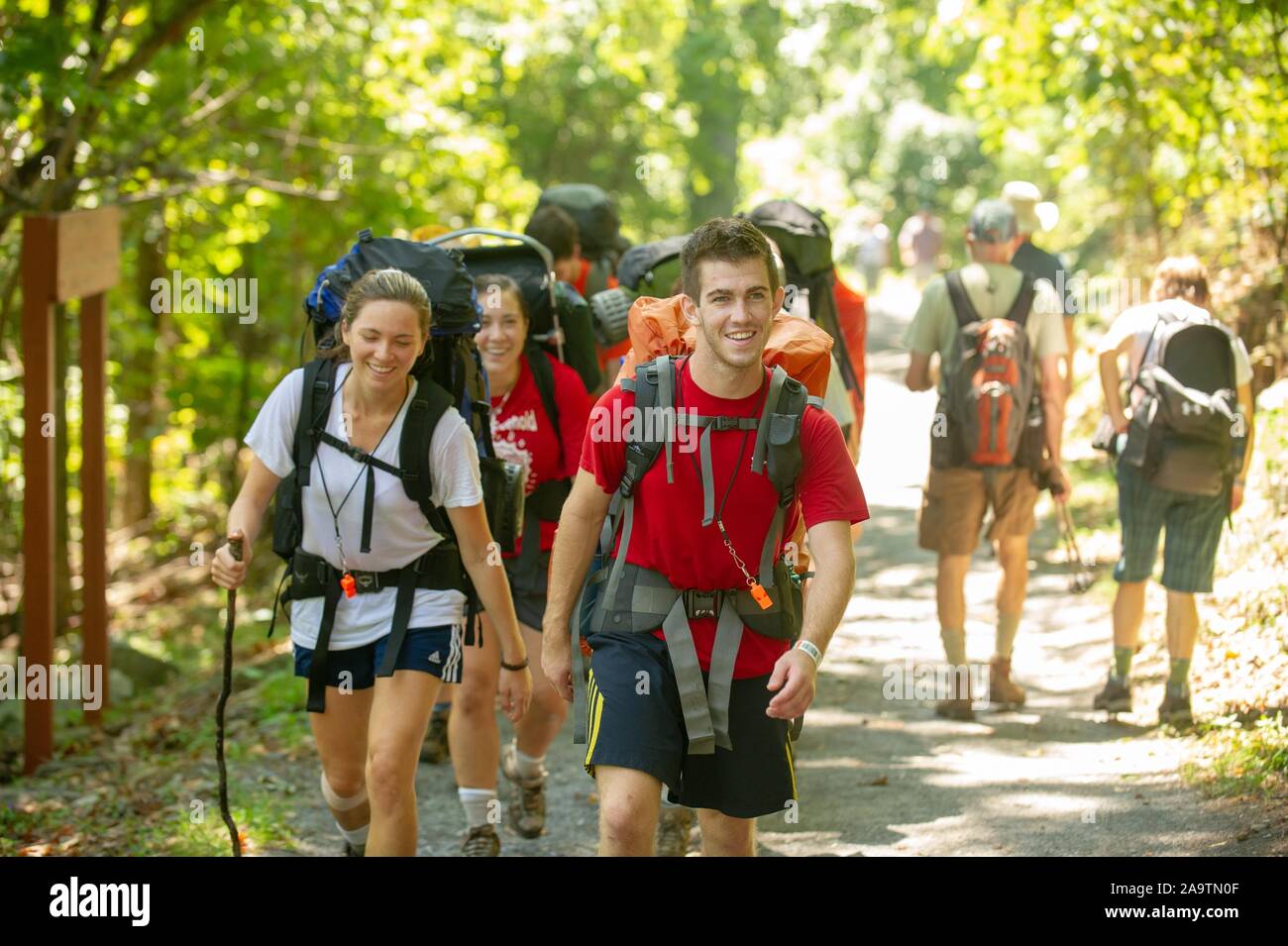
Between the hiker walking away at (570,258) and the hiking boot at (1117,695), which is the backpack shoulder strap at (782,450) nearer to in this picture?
the hiker walking away at (570,258)

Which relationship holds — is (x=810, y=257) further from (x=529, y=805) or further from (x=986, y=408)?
(x=529, y=805)

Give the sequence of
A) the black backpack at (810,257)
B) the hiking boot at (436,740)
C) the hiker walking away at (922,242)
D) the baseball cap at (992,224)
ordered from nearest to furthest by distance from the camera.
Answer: the black backpack at (810,257)
the hiking boot at (436,740)
the baseball cap at (992,224)
the hiker walking away at (922,242)

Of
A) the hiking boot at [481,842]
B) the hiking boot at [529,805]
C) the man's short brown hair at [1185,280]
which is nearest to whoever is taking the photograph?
the hiking boot at [481,842]

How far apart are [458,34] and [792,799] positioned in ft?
45.8

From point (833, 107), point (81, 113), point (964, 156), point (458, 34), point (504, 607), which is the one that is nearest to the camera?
point (504, 607)

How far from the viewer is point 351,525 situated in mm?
4742

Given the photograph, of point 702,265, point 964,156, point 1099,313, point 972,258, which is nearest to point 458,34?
point 1099,313

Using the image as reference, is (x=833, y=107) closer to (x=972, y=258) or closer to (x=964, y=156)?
(x=964, y=156)

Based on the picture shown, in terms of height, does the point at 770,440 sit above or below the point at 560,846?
above

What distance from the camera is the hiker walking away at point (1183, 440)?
7191mm

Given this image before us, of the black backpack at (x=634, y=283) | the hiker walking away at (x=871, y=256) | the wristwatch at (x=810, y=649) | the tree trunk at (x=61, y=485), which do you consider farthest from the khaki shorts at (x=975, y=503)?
the hiker walking away at (x=871, y=256)

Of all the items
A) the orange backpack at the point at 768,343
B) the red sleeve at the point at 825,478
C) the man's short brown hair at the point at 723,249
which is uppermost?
the man's short brown hair at the point at 723,249

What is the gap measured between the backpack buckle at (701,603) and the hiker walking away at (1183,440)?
393 centimetres

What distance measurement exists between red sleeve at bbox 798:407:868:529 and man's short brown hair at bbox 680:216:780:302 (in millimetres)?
399
